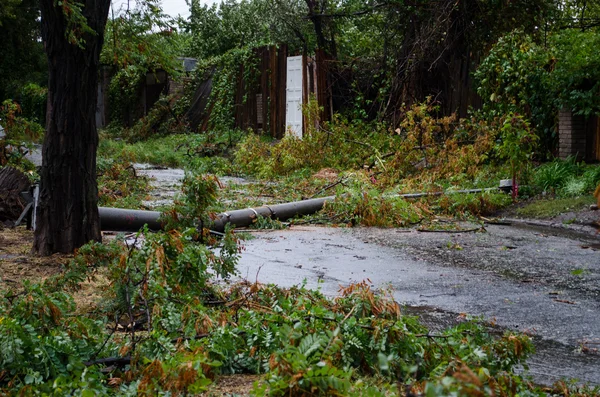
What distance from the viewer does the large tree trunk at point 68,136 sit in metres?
6.54

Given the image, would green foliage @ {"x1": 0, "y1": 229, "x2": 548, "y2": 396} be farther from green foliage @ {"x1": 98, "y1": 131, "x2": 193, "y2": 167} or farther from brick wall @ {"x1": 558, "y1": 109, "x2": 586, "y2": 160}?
green foliage @ {"x1": 98, "y1": 131, "x2": 193, "y2": 167}

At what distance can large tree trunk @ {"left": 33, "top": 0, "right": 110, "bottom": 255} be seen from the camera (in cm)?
654

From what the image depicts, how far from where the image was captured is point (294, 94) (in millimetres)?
19859

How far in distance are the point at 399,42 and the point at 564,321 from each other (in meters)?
14.1

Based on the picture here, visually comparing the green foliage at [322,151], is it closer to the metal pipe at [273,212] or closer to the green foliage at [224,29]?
the metal pipe at [273,212]

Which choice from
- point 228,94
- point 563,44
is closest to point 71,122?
point 563,44

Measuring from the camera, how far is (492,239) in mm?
8734

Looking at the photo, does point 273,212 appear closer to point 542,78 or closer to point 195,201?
point 195,201

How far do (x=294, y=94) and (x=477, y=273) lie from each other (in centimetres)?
1365

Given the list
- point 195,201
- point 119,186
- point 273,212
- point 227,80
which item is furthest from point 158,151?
point 195,201

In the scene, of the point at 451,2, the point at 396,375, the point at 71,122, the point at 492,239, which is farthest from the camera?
the point at 451,2

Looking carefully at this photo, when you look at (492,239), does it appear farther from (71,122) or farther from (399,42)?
(399,42)

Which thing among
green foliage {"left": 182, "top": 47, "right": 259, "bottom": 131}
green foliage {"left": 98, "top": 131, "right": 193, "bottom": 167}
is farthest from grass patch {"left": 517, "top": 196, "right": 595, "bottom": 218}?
green foliage {"left": 182, "top": 47, "right": 259, "bottom": 131}

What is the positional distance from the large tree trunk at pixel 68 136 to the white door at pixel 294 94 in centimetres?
1281
